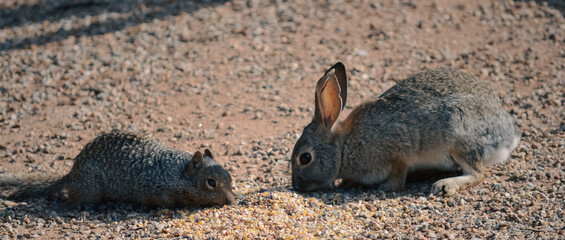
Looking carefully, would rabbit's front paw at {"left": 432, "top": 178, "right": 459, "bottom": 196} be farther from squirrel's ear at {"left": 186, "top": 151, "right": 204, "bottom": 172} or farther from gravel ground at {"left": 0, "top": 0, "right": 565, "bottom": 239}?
squirrel's ear at {"left": 186, "top": 151, "right": 204, "bottom": 172}

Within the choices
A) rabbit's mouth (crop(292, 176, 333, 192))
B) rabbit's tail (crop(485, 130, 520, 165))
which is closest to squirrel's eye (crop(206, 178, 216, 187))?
rabbit's mouth (crop(292, 176, 333, 192))

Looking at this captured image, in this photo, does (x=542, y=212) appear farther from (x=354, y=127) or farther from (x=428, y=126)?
(x=354, y=127)

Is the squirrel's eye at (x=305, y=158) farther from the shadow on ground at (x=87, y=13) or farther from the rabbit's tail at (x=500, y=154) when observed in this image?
the shadow on ground at (x=87, y=13)

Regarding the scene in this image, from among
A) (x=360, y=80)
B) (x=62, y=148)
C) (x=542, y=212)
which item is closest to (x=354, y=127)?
(x=542, y=212)

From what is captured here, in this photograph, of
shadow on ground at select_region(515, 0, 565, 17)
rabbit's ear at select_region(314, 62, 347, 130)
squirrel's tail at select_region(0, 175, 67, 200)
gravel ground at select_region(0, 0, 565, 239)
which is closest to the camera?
gravel ground at select_region(0, 0, 565, 239)

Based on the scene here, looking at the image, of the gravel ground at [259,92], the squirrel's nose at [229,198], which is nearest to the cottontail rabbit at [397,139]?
the gravel ground at [259,92]

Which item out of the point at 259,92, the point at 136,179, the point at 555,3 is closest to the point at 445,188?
the point at 136,179

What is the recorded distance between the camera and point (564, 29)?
1188 centimetres

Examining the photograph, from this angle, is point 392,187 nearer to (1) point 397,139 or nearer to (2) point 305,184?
(1) point 397,139

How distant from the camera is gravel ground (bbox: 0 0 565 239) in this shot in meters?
6.25

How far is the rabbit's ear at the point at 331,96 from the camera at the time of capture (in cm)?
690

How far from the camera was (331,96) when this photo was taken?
6996 millimetres

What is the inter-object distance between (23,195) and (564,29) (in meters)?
9.64

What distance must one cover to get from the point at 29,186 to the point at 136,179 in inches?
48.8
